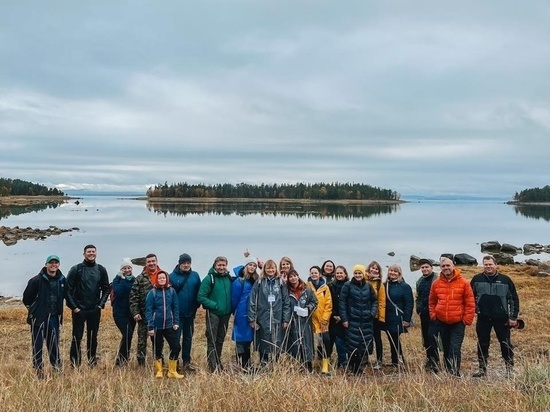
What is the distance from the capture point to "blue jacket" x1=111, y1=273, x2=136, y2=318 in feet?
26.3

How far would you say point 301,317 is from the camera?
7.73m

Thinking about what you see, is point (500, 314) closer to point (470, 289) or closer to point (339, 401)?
point (470, 289)

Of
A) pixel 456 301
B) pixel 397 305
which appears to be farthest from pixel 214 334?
pixel 456 301

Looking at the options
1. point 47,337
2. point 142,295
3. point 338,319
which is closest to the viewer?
point 47,337

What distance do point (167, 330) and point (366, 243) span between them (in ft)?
116

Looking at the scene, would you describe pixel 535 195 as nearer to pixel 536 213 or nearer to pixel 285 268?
pixel 536 213

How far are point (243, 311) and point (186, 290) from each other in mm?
979

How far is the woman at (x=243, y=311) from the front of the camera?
25.2 feet

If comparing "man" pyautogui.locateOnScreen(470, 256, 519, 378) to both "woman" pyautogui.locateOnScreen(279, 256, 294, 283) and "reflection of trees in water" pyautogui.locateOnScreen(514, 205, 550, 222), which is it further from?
"reflection of trees in water" pyautogui.locateOnScreen(514, 205, 550, 222)

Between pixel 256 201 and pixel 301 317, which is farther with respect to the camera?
pixel 256 201

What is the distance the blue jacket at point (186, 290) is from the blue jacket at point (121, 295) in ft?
2.29

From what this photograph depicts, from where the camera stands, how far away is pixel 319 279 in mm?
8359

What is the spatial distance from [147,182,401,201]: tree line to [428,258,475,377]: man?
164997mm

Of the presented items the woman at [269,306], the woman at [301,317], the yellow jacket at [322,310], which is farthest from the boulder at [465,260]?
the woman at [269,306]
